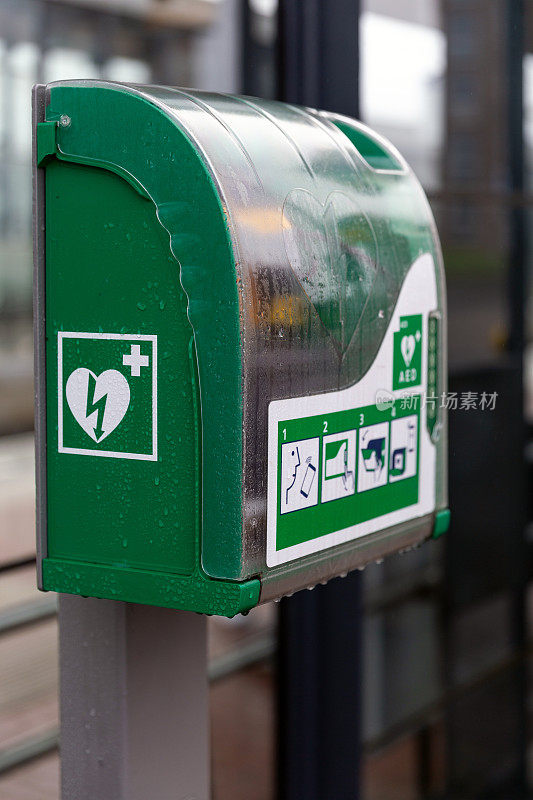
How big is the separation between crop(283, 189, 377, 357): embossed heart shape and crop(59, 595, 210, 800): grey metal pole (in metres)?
0.54

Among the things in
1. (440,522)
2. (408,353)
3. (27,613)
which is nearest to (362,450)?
(408,353)

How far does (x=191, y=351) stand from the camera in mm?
1489

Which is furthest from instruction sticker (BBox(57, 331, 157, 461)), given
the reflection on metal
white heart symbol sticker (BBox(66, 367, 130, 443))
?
the reflection on metal

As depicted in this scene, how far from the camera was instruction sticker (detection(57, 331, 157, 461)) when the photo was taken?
154cm

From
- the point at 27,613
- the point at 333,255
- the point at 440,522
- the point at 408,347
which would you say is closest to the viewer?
the point at 333,255

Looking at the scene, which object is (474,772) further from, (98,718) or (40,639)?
(98,718)

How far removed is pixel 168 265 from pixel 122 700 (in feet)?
2.23

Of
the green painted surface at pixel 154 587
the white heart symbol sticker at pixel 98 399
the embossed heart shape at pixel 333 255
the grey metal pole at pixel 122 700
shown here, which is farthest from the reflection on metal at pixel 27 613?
the embossed heart shape at pixel 333 255

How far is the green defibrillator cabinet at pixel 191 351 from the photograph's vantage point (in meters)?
1.48

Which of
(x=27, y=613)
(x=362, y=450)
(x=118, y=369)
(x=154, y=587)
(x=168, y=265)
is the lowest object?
(x=27, y=613)

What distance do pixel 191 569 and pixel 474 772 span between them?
3.19m

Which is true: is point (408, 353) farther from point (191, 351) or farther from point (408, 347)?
point (191, 351)

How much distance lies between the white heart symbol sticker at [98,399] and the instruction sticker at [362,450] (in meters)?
0.21

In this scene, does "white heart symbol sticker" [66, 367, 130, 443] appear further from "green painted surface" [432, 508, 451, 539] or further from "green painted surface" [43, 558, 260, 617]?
"green painted surface" [432, 508, 451, 539]
